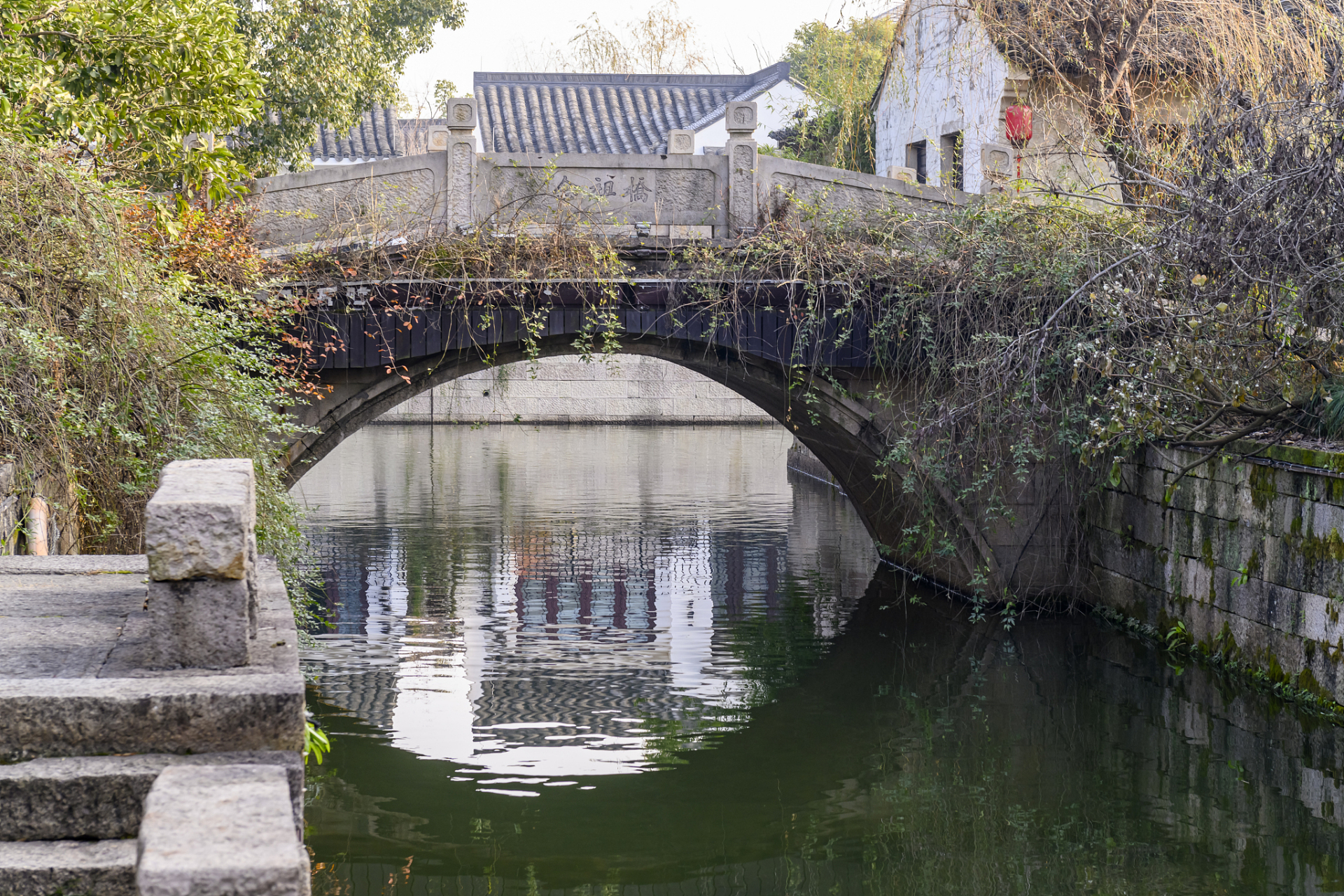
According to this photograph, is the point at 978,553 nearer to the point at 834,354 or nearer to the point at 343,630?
the point at 834,354

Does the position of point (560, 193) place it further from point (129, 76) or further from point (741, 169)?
point (129, 76)

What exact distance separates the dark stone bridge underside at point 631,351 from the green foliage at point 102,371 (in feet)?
6.59

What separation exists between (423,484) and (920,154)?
25.0 feet

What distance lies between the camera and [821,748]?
260 inches

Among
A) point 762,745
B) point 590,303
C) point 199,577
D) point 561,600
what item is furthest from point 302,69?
point 199,577

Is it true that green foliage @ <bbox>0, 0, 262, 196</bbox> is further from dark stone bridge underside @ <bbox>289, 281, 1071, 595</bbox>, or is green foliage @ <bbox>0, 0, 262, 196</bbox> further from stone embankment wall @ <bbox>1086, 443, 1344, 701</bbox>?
stone embankment wall @ <bbox>1086, 443, 1344, 701</bbox>

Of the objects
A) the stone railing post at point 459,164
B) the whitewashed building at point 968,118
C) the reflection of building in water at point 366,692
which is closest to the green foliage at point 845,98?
the whitewashed building at point 968,118

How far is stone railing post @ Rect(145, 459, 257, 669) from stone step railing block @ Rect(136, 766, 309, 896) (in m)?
0.47

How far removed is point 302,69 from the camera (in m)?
11.9

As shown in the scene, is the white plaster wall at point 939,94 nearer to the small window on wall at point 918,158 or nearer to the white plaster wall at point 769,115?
the small window on wall at point 918,158

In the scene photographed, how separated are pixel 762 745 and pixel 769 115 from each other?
2112 centimetres

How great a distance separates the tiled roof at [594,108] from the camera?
77.4 feet

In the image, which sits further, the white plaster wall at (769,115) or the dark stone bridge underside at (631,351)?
the white plaster wall at (769,115)

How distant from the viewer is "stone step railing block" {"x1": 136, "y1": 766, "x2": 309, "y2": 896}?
6.48ft
